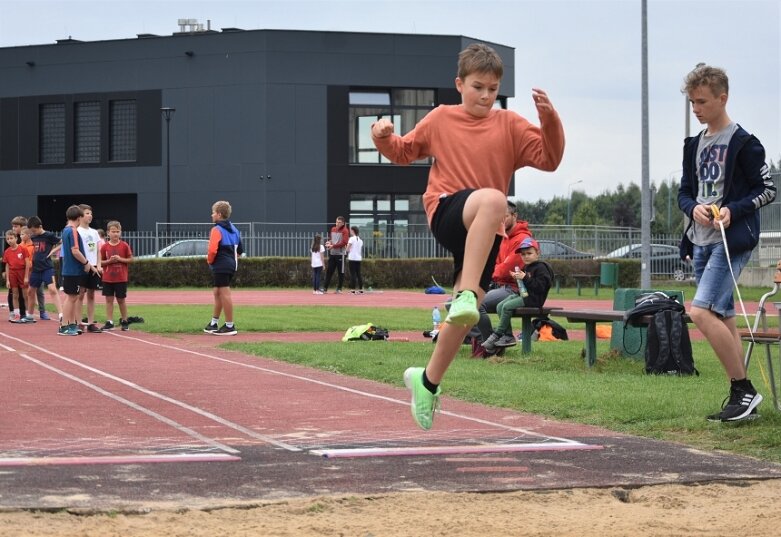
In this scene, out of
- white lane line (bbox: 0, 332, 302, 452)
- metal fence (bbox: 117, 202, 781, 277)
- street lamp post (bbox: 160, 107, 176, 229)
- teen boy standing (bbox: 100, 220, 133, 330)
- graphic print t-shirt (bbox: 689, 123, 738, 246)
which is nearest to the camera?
white lane line (bbox: 0, 332, 302, 452)

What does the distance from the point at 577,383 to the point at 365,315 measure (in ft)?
40.1

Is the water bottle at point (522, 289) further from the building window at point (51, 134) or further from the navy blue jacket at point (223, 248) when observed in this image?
the building window at point (51, 134)

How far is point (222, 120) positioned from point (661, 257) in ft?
60.8

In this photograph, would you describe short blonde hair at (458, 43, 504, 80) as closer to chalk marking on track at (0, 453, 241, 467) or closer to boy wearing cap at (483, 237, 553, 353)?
A: chalk marking on track at (0, 453, 241, 467)

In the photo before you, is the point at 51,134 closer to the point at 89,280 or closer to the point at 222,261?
the point at 89,280

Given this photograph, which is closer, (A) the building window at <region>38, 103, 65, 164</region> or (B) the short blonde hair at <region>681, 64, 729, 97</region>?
(B) the short blonde hair at <region>681, 64, 729, 97</region>

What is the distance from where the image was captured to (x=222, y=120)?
160 feet

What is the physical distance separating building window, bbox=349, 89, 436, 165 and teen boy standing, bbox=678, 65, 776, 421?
42.8 m

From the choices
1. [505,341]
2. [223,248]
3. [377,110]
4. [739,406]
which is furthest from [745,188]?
[377,110]

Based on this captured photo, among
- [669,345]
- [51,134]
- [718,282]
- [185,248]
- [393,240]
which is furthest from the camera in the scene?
[51,134]

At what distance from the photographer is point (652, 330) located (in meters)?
11.2

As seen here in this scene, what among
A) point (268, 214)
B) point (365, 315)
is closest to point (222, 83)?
point (268, 214)

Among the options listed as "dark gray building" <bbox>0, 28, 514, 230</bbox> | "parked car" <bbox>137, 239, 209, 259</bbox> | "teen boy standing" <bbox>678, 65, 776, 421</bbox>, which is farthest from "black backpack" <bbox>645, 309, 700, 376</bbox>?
"dark gray building" <bbox>0, 28, 514, 230</bbox>

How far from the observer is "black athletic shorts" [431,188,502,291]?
6.17 meters
